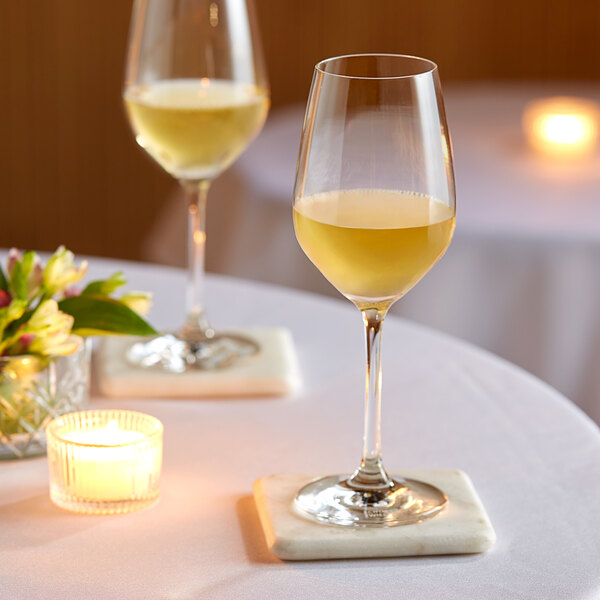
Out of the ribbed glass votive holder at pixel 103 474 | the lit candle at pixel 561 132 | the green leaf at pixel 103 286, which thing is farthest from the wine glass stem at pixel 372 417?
the lit candle at pixel 561 132

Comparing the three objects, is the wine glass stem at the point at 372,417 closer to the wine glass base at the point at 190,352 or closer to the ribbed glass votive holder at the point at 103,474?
the ribbed glass votive holder at the point at 103,474

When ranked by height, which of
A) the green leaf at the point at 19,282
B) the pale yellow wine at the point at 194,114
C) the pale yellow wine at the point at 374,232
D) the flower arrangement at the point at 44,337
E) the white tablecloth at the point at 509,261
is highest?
the pale yellow wine at the point at 194,114

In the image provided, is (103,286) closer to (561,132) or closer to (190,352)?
(190,352)

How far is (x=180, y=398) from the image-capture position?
3.20 feet

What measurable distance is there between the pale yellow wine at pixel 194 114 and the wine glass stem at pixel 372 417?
15.9 inches

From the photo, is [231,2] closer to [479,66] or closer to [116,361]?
[116,361]

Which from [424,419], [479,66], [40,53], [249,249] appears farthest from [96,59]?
[424,419]

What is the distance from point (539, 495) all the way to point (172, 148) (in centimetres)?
53

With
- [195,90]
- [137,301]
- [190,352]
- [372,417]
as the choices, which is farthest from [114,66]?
[372,417]

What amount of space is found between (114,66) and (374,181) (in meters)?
3.12

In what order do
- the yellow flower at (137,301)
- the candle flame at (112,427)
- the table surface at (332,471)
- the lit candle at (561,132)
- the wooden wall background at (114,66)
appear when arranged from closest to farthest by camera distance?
the table surface at (332,471) → the candle flame at (112,427) → the yellow flower at (137,301) → the lit candle at (561,132) → the wooden wall background at (114,66)

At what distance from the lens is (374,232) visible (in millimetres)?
704

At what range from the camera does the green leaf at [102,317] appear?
88 cm

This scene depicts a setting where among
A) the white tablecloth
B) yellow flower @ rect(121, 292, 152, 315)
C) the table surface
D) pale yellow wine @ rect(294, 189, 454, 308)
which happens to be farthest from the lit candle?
pale yellow wine @ rect(294, 189, 454, 308)
